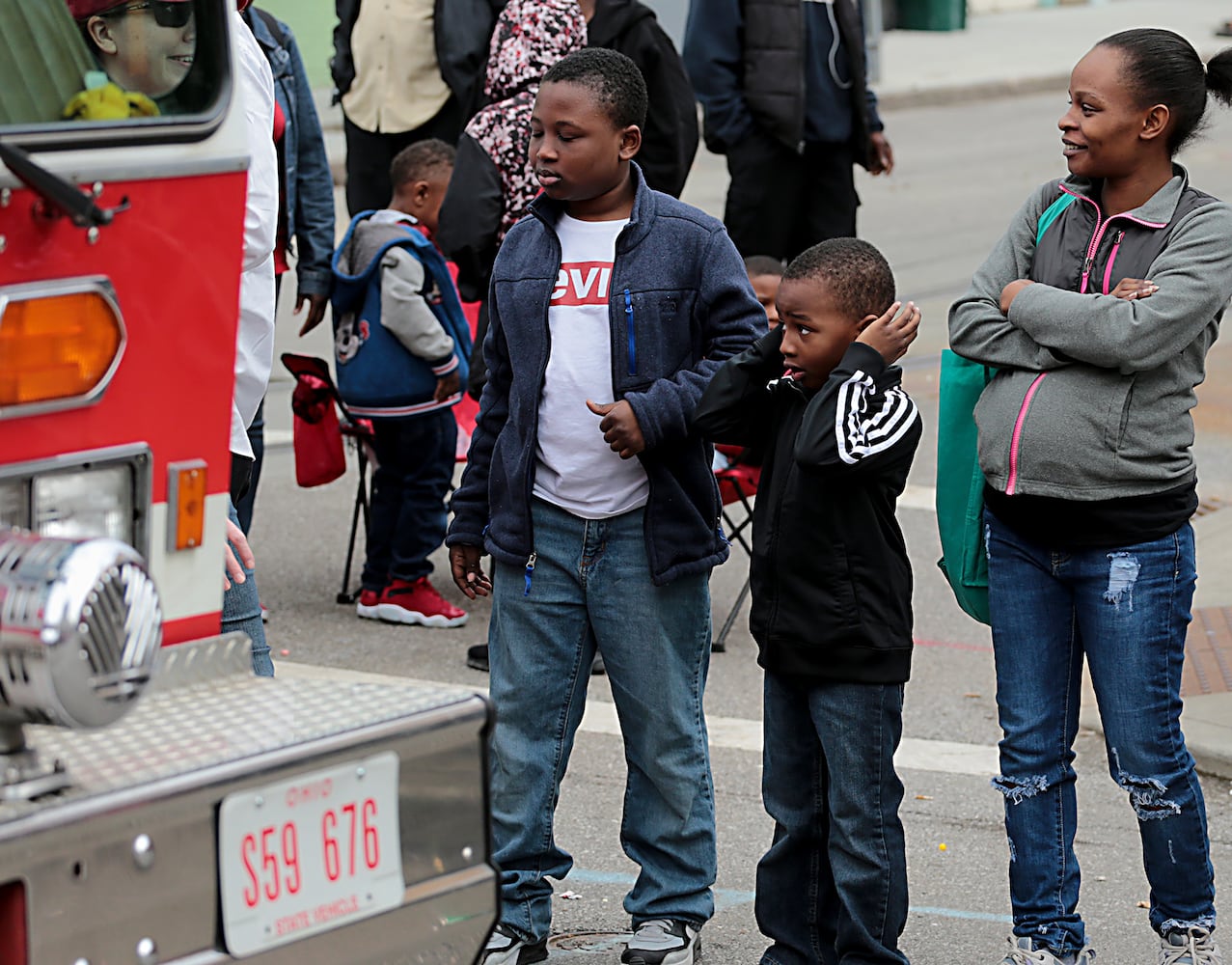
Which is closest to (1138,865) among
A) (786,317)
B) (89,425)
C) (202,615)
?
(786,317)

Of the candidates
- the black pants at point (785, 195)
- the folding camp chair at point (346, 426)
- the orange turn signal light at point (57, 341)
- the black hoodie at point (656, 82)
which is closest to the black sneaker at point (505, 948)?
the orange turn signal light at point (57, 341)

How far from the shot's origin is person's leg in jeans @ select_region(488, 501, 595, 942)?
4070 millimetres

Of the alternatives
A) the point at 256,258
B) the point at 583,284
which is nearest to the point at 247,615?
the point at 256,258

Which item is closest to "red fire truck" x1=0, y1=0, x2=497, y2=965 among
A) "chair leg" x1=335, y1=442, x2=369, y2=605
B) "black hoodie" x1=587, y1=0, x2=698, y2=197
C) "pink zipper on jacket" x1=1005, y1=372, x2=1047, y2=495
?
"pink zipper on jacket" x1=1005, y1=372, x2=1047, y2=495

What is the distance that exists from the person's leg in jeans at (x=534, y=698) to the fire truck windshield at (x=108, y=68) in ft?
4.49

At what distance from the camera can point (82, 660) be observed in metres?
2.51

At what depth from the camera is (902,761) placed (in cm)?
550

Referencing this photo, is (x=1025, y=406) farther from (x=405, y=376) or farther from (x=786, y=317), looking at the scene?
(x=405, y=376)

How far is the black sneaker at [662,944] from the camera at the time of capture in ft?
13.4

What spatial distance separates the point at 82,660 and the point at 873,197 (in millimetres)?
14597

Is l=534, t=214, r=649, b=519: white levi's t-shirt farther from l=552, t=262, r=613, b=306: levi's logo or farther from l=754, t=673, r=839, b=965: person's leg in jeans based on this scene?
l=754, t=673, r=839, b=965: person's leg in jeans

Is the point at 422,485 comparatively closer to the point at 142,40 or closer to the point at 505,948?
the point at 505,948

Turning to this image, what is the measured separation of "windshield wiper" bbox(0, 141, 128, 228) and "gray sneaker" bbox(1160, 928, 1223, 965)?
2.57 metres

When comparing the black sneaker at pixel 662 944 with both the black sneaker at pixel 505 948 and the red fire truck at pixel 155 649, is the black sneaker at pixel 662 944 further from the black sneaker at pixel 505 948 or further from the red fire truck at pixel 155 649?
the red fire truck at pixel 155 649
